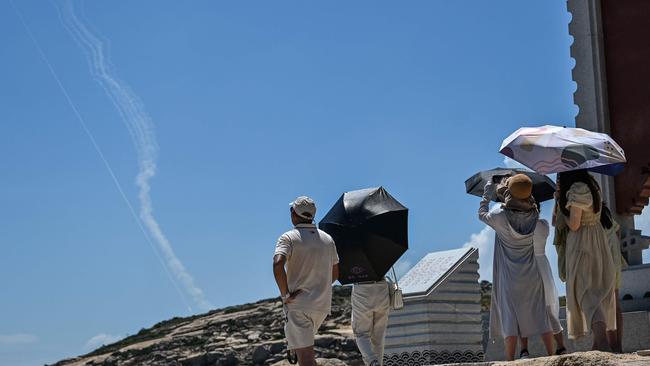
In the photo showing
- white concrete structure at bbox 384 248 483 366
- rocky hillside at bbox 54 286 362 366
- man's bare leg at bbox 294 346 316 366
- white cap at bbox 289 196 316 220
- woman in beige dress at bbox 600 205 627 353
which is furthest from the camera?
rocky hillside at bbox 54 286 362 366

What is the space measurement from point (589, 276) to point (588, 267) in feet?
0.27

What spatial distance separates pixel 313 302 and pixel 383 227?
2744mm

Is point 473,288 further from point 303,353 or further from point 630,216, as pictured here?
point 303,353

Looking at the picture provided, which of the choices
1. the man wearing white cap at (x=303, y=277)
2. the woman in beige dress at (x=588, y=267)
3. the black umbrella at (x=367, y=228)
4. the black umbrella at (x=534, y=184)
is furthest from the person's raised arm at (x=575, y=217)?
the black umbrella at (x=534, y=184)

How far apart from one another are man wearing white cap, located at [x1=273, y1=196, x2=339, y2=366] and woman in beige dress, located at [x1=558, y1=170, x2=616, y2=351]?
219 centimetres

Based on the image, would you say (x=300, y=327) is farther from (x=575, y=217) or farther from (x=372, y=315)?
(x=575, y=217)

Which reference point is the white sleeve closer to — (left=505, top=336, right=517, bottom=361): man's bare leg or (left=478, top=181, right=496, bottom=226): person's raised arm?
(left=478, top=181, right=496, bottom=226): person's raised arm

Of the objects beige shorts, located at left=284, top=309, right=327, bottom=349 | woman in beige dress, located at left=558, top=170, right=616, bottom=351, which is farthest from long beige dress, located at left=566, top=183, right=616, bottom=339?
beige shorts, located at left=284, top=309, right=327, bottom=349

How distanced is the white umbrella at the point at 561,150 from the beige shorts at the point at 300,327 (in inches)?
102

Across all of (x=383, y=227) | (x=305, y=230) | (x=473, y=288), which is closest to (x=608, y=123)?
(x=473, y=288)

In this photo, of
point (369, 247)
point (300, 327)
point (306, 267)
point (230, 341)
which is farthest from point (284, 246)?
point (230, 341)

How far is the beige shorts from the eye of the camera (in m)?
8.43

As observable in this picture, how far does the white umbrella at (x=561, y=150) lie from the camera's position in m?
9.12

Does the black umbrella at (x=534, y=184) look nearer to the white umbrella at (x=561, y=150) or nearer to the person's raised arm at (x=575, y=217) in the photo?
the white umbrella at (x=561, y=150)
